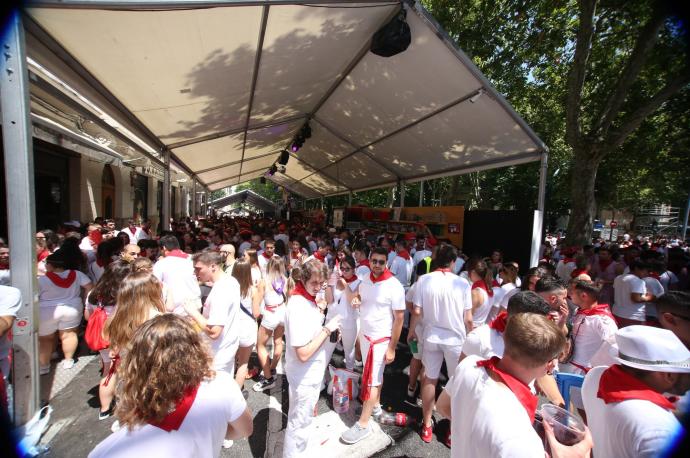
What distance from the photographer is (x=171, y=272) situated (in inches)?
142

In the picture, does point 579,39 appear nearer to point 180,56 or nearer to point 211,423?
point 180,56

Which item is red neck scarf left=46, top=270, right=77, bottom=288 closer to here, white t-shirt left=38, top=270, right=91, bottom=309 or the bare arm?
white t-shirt left=38, top=270, right=91, bottom=309

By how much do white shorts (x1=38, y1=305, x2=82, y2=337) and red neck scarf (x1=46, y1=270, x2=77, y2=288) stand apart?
27 centimetres

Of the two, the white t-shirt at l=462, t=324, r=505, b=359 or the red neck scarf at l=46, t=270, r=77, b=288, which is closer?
the white t-shirt at l=462, t=324, r=505, b=359

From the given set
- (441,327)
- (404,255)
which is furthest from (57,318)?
(404,255)

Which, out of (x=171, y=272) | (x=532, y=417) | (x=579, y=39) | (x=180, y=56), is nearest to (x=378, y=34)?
(x=180, y=56)

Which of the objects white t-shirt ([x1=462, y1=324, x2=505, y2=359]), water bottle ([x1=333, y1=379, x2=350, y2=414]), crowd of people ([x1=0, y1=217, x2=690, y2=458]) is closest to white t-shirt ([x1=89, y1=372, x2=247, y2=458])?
crowd of people ([x1=0, y1=217, x2=690, y2=458])

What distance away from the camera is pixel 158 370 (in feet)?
3.72

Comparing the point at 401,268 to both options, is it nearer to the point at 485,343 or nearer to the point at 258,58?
the point at 485,343

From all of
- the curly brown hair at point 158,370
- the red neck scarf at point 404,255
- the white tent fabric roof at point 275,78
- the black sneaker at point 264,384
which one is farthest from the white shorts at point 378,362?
the white tent fabric roof at point 275,78

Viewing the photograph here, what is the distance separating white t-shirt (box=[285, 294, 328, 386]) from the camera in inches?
90.0

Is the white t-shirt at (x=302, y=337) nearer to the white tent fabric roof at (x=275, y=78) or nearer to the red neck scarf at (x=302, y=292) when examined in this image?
the red neck scarf at (x=302, y=292)

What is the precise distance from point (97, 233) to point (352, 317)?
5.58 meters

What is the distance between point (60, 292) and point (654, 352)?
5.24 m
